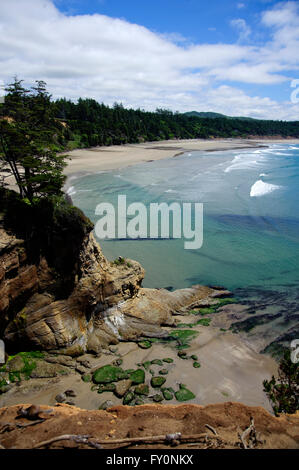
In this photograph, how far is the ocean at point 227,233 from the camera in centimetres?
2080

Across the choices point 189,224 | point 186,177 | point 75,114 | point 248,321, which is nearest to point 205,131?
point 75,114

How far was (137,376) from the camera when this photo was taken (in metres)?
11.7

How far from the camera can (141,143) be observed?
111 m

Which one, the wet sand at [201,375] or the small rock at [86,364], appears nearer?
the wet sand at [201,375]

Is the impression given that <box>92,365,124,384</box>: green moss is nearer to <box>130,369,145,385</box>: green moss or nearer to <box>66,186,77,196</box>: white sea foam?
<box>130,369,145,385</box>: green moss

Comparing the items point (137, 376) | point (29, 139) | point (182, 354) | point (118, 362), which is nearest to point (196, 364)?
point (182, 354)

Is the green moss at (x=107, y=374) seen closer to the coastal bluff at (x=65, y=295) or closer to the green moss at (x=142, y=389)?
the green moss at (x=142, y=389)

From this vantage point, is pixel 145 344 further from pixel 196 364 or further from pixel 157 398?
pixel 157 398

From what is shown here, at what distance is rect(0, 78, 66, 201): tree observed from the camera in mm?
12148

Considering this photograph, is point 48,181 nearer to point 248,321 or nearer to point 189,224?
point 248,321

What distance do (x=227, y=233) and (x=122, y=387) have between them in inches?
866

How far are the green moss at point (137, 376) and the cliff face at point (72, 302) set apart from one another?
229 cm

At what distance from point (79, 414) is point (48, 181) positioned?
981cm

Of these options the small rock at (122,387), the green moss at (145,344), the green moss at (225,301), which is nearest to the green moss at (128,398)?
the small rock at (122,387)
